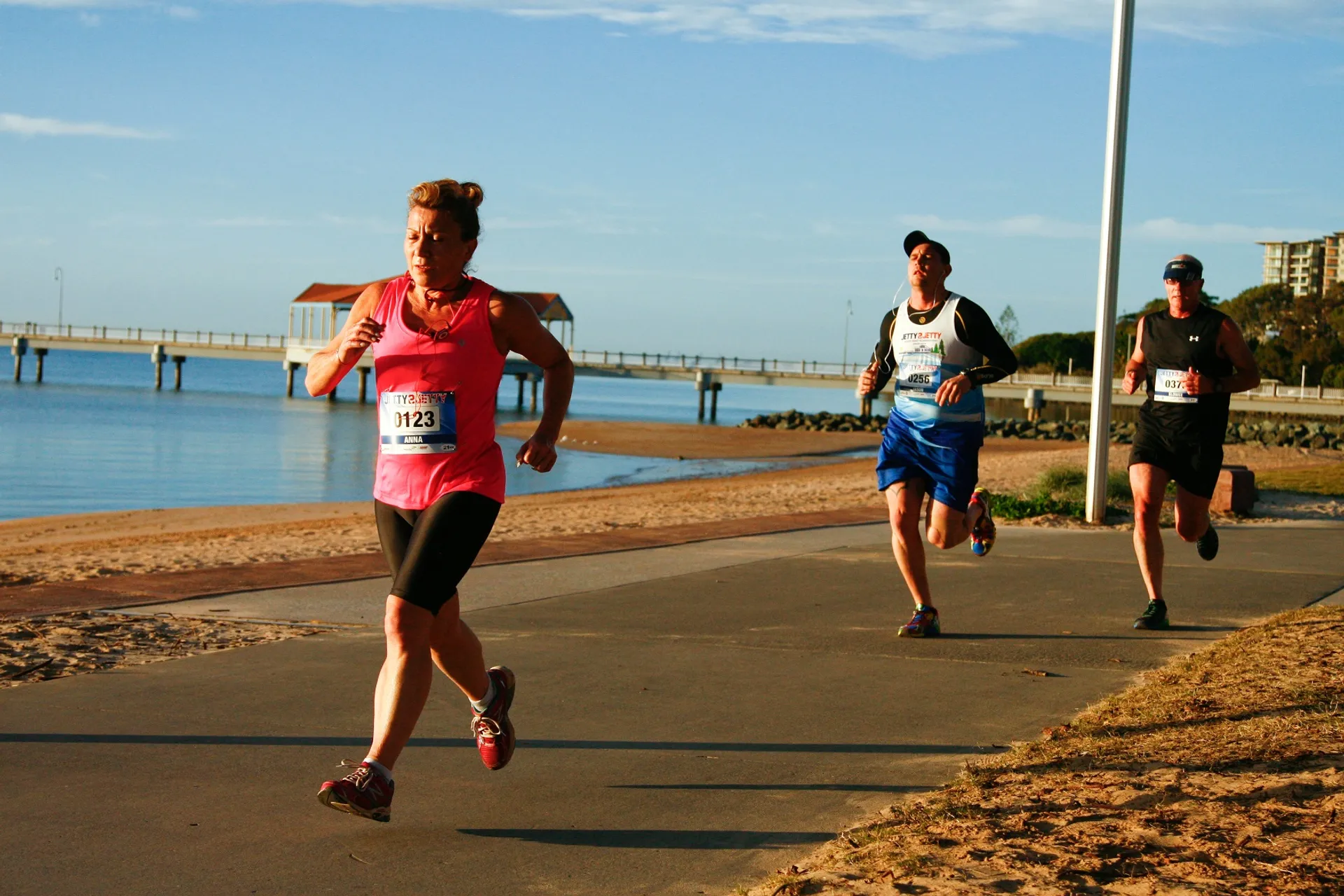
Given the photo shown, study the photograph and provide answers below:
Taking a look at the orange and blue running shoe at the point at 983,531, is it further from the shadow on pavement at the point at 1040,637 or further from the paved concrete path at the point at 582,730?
the shadow on pavement at the point at 1040,637

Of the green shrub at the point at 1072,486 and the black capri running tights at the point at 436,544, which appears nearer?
the black capri running tights at the point at 436,544

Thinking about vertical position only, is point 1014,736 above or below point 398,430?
below

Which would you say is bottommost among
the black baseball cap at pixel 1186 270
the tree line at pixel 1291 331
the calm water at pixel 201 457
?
the calm water at pixel 201 457

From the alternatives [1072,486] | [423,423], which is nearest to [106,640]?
[423,423]

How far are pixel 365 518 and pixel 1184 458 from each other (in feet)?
46.7

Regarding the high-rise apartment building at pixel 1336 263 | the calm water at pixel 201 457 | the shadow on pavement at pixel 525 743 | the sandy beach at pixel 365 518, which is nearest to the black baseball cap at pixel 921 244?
the shadow on pavement at pixel 525 743

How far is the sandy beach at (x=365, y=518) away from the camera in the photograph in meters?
12.3

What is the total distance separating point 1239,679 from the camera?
18.4ft

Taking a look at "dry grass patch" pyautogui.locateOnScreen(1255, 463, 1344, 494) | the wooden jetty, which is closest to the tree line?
the wooden jetty

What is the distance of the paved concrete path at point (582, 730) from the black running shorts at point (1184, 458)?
2.48 feet

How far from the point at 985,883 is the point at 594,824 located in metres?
1.18

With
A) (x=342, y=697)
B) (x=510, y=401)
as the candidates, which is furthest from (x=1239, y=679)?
(x=510, y=401)

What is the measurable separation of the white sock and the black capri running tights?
39cm

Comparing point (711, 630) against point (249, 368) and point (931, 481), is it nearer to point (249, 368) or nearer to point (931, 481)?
point (931, 481)
